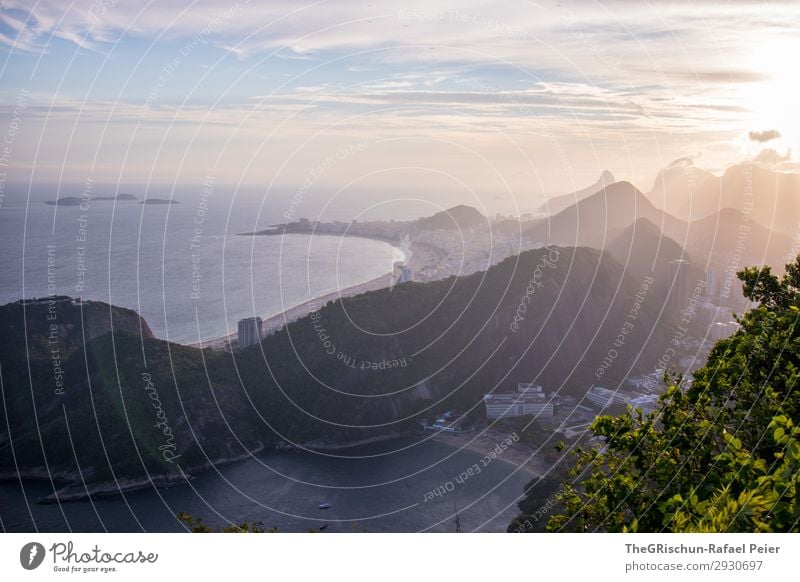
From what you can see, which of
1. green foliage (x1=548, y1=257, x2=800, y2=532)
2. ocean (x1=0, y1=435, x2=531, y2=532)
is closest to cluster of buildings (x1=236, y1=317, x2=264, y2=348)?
ocean (x1=0, y1=435, x2=531, y2=532)

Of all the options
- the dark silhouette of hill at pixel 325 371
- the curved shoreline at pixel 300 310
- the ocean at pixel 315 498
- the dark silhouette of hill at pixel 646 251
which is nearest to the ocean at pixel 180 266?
the curved shoreline at pixel 300 310

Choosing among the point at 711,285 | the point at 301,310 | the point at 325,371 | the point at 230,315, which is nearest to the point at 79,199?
the point at 230,315

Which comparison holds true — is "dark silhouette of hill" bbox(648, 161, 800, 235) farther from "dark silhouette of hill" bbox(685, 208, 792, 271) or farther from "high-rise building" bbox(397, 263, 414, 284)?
"high-rise building" bbox(397, 263, 414, 284)

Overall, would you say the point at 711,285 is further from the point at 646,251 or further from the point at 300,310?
the point at 300,310

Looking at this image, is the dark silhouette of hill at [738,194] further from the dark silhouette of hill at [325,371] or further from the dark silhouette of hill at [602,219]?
the dark silhouette of hill at [325,371]

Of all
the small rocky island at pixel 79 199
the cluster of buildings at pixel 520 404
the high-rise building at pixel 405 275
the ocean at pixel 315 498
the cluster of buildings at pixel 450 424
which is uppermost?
the small rocky island at pixel 79 199

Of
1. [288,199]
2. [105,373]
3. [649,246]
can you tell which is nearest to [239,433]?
[105,373]
